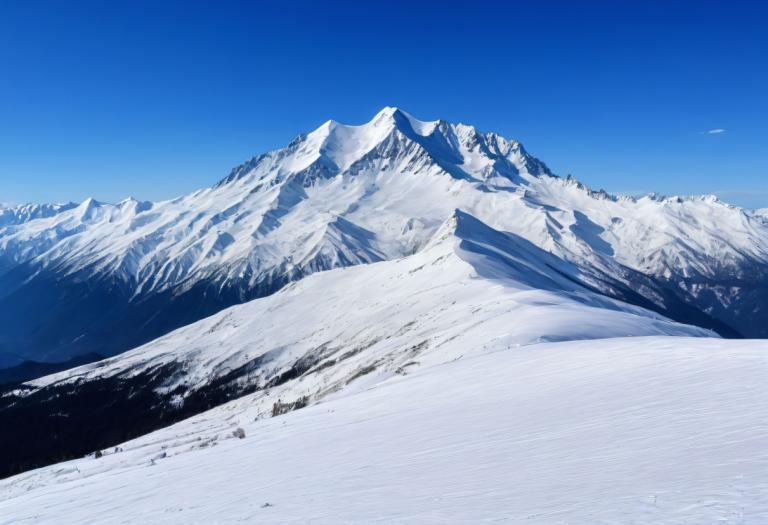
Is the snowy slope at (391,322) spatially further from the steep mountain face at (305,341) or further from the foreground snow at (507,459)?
the foreground snow at (507,459)

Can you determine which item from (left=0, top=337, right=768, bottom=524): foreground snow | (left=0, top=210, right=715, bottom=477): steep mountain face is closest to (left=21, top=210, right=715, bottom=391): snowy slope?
(left=0, top=210, right=715, bottom=477): steep mountain face

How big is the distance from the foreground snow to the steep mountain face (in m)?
25.9

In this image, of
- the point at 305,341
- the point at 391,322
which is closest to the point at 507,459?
the point at 391,322

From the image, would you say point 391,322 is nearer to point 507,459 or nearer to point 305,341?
point 305,341

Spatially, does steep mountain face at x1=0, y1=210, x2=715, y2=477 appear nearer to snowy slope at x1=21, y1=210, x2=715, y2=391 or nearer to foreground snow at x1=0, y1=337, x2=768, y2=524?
snowy slope at x1=21, y1=210, x2=715, y2=391

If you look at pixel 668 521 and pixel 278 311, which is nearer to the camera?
pixel 668 521

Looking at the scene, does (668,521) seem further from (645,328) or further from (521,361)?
(645,328)

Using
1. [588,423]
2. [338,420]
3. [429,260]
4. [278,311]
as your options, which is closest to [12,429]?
[278,311]

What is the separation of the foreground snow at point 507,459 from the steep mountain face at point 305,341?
84.8ft

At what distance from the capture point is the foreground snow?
41.1 ft

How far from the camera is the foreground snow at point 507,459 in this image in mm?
12523

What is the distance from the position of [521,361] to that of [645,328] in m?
29.0

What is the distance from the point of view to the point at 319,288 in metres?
186

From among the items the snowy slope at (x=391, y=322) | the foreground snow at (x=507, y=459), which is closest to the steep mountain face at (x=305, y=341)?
the snowy slope at (x=391, y=322)
